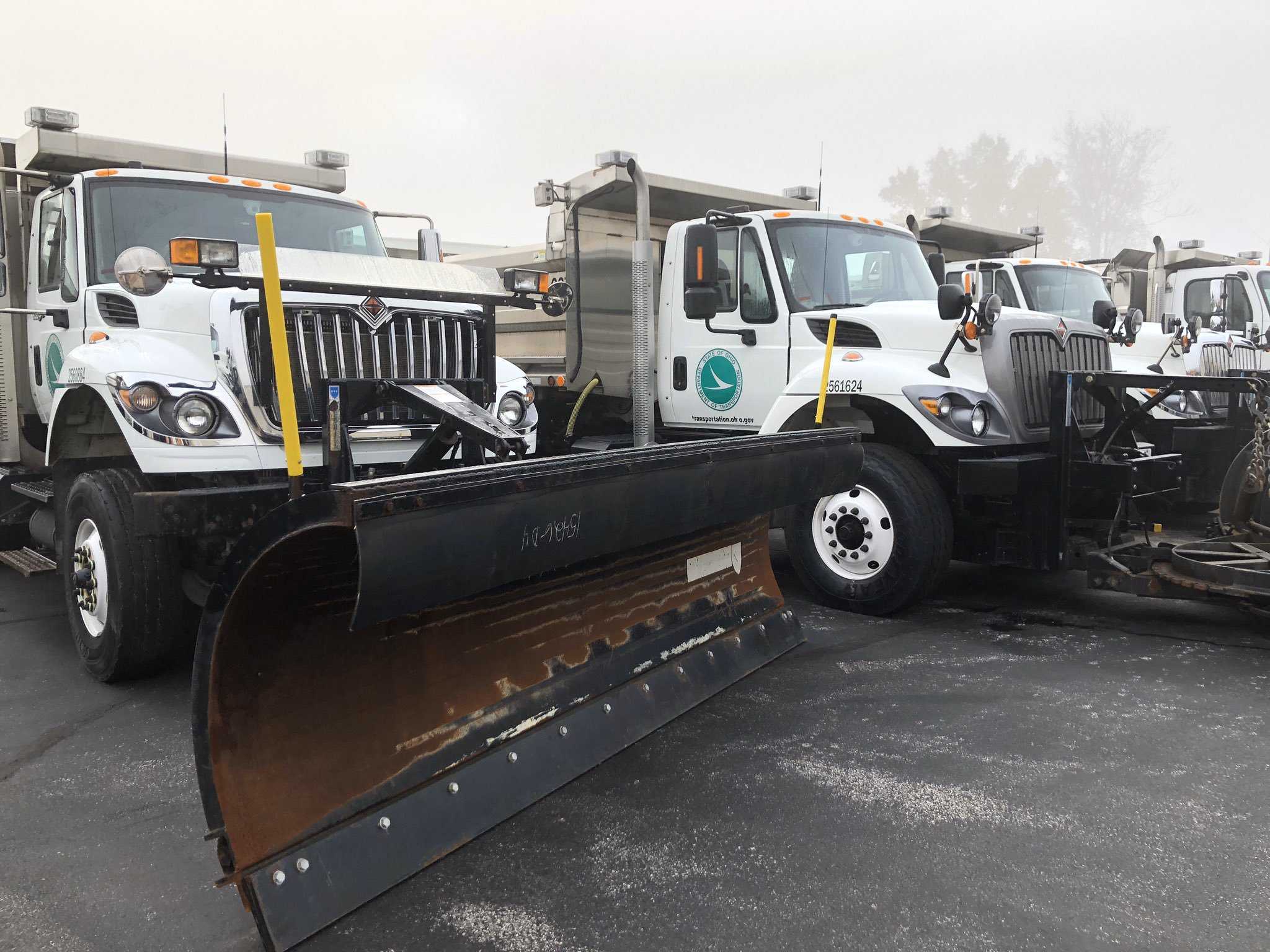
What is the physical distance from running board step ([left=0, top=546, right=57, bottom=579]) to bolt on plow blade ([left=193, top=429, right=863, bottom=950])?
359 cm

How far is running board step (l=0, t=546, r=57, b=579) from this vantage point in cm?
560

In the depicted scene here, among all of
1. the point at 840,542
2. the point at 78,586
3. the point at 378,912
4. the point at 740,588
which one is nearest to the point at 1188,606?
the point at 840,542

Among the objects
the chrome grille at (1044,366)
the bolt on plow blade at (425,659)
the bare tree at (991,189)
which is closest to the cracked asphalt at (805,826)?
the bolt on plow blade at (425,659)

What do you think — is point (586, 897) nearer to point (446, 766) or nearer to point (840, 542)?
point (446, 766)

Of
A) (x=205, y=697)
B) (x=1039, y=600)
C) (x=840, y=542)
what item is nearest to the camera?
(x=205, y=697)

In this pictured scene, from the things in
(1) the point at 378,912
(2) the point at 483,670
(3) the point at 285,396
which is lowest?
(1) the point at 378,912

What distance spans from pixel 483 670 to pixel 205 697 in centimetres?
98

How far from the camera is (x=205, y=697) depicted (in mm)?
2557

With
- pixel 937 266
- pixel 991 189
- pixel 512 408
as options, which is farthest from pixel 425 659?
pixel 991 189

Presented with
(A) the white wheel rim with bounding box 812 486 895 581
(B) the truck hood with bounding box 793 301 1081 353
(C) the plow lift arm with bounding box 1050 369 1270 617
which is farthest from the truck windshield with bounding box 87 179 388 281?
(C) the plow lift arm with bounding box 1050 369 1270 617

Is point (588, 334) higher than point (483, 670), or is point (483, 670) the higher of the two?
point (588, 334)

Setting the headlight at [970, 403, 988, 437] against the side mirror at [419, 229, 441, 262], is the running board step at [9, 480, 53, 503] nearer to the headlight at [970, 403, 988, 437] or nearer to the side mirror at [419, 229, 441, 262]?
the side mirror at [419, 229, 441, 262]

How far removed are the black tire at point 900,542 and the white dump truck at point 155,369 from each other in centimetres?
202

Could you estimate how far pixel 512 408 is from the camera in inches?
205
